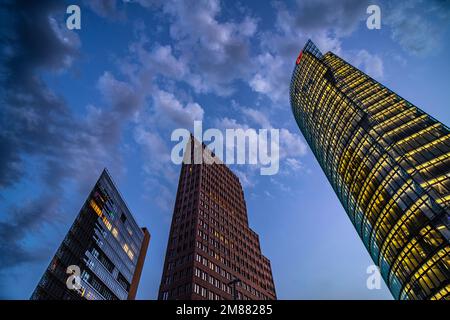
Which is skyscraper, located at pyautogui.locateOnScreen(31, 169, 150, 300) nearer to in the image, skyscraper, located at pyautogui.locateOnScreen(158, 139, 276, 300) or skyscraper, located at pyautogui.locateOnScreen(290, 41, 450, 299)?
skyscraper, located at pyautogui.locateOnScreen(158, 139, 276, 300)

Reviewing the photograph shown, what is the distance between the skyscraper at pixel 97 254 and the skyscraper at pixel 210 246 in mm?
22992

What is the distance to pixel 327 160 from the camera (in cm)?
7456

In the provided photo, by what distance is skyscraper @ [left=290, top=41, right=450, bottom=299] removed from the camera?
38.2m

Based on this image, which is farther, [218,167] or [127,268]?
[218,167]

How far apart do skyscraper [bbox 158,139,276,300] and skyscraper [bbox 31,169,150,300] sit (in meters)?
23.0

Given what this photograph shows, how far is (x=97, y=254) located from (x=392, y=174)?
80.7 m

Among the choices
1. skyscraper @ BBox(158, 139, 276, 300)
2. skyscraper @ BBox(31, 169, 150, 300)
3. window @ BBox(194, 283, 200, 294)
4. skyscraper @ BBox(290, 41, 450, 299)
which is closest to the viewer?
skyscraper @ BBox(290, 41, 450, 299)

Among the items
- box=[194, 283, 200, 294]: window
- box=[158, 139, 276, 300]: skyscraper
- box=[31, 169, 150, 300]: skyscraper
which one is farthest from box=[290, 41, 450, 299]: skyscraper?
box=[31, 169, 150, 300]: skyscraper

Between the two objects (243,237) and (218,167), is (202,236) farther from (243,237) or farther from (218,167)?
(218,167)

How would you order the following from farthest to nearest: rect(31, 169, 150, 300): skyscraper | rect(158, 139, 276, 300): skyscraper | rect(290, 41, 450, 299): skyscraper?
rect(31, 169, 150, 300): skyscraper, rect(158, 139, 276, 300): skyscraper, rect(290, 41, 450, 299): skyscraper

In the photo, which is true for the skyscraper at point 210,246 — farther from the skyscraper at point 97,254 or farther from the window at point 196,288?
the skyscraper at point 97,254

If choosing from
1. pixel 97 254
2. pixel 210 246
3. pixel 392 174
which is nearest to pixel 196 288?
pixel 210 246
